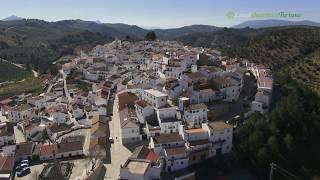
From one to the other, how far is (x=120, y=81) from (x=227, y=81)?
628 inches

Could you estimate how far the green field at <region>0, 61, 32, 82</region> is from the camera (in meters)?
89.0

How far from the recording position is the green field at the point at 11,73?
8901 cm

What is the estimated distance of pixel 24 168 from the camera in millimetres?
33719

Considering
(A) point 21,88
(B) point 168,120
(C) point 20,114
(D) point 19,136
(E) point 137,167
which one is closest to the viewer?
(E) point 137,167

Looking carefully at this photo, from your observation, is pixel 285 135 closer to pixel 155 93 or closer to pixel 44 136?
pixel 155 93

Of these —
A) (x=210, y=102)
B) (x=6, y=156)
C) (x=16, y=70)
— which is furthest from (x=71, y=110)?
(x=16, y=70)

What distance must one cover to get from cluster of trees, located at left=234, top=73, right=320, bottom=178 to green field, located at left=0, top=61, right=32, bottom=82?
6290 centimetres

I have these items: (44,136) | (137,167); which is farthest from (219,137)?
(44,136)

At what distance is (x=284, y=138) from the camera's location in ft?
124

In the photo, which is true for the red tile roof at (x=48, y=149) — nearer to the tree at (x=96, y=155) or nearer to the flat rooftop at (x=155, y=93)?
the tree at (x=96, y=155)

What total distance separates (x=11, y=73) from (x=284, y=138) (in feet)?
256

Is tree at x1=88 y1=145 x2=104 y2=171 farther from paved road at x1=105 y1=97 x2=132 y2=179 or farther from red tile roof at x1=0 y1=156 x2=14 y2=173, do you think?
red tile roof at x1=0 y1=156 x2=14 y2=173

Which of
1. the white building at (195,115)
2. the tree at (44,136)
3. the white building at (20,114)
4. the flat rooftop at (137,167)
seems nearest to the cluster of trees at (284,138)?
the white building at (195,115)

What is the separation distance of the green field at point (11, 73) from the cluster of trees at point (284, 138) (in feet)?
206
